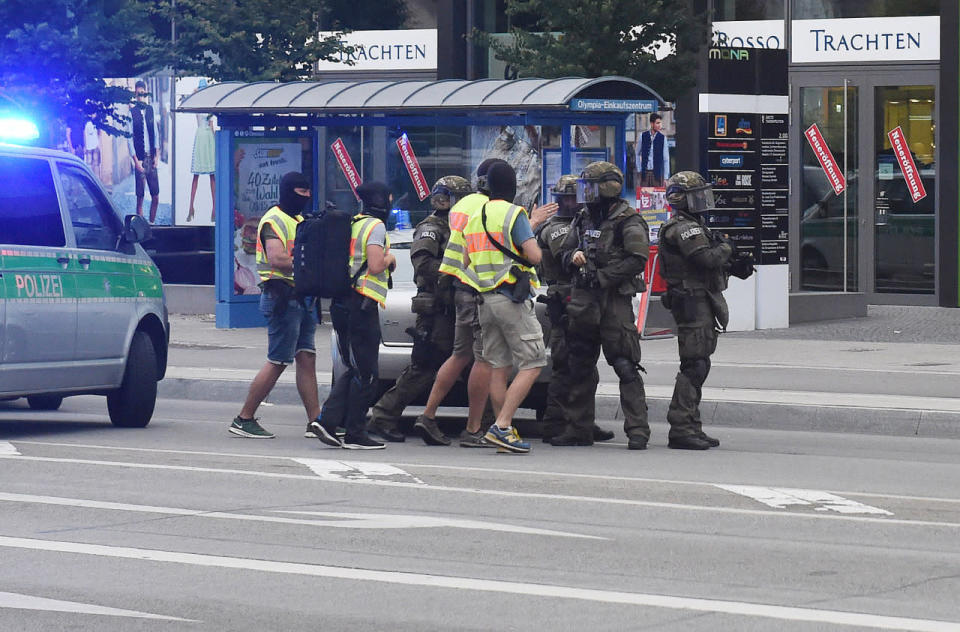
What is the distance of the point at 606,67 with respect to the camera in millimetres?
20297

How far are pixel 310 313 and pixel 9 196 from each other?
2167 mm

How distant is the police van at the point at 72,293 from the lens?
39.1 feet

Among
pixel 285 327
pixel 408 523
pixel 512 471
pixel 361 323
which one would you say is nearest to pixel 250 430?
pixel 285 327

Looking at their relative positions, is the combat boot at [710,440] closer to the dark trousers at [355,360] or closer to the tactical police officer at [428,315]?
the tactical police officer at [428,315]

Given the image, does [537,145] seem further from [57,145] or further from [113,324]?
[57,145]

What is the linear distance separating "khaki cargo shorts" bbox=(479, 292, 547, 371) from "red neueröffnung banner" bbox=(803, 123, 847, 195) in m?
12.6

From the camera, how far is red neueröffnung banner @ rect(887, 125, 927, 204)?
2275 centimetres

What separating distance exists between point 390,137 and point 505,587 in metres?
12.9

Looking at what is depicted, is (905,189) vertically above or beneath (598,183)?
above

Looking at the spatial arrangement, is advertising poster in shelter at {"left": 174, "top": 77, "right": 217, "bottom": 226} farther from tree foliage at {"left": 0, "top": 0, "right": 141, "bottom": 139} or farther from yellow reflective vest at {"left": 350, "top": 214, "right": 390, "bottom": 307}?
yellow reflective vest at {"left": 350, "top": 214, "right": 390, "bottom": 307}

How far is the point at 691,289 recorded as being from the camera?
463 inches

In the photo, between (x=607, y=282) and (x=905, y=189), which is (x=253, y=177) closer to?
(x=905, y=189)

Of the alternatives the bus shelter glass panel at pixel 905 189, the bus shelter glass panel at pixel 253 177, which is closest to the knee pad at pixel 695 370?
the bus shelter glass panel at pixel 253 177

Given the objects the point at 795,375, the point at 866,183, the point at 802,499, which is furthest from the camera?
the point at 866,183
